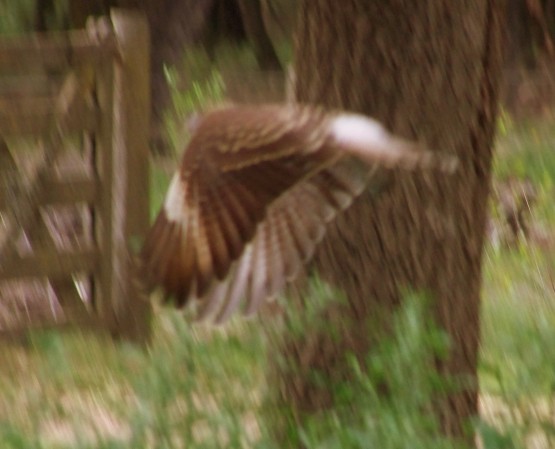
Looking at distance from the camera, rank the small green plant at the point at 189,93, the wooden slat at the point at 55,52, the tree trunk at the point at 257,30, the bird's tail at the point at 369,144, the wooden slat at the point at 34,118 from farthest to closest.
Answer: the tree trunk at the point at 257,30
the small green plant at the point at 189,93
the wooden slat at the point at 55,52
the wooden slat at the point at 34,118
the bird's tail at the point at 369,144

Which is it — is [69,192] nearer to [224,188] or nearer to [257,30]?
[224,188]

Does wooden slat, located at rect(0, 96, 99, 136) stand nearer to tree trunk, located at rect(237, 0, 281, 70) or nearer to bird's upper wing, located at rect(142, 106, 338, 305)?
bird's upper wing, located at rect(142, 106, 338, 305)

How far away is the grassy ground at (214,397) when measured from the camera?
2.21 m

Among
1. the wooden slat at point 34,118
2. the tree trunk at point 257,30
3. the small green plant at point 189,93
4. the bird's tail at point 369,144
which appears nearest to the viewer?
the bird's tail at point 369,144

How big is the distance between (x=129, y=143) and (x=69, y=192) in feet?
1.05

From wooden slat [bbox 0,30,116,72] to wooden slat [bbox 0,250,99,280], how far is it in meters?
0.79

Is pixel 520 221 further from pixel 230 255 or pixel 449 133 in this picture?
pixel 230 255

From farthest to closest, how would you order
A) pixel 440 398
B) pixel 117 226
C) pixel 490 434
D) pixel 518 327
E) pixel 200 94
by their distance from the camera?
pixel 200 94 < pixel 117 226 < pixel 518 327 < pixel 440 398 < pixel 490 434

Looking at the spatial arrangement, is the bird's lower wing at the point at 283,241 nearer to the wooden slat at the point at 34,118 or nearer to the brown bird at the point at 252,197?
the brown bird at the point at 252,197

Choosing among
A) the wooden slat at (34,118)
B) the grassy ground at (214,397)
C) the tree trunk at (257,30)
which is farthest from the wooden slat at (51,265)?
Answer: the tree trunk at (257,30)

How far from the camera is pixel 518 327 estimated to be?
9.70 feet

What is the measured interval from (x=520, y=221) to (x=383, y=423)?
14.3 feet

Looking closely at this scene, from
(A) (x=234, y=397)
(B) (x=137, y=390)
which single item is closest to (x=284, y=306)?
(A) (x=234, y=397)

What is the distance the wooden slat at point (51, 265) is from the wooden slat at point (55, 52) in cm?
79
